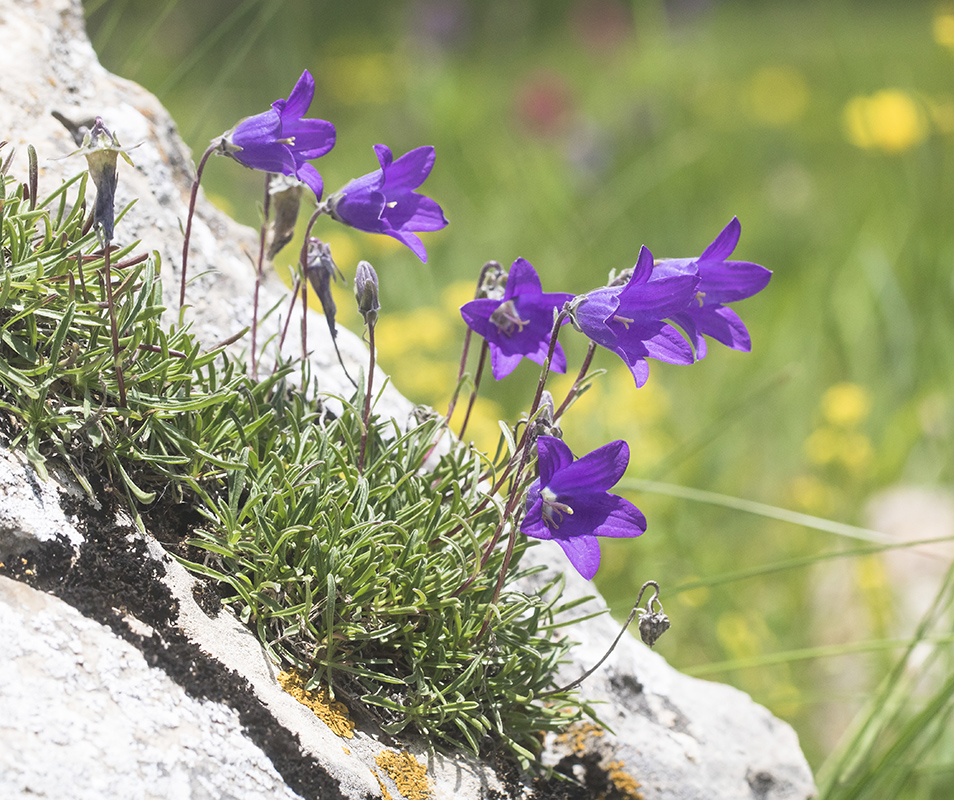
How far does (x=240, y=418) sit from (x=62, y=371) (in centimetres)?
43

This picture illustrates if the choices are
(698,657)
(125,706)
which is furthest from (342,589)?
(698,657)

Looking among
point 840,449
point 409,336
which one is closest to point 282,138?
point 409,336

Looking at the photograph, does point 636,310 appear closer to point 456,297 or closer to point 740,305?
point 456,297

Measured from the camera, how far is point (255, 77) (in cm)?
1126

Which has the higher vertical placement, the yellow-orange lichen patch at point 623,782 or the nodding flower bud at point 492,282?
the nodding flower bud at point 492,282

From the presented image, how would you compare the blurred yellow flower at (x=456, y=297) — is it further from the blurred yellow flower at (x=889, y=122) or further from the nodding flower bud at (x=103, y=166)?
the nodding flower bud at (x=103, y=166)

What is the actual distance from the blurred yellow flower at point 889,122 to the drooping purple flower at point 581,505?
5.51 m

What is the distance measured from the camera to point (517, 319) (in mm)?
2135

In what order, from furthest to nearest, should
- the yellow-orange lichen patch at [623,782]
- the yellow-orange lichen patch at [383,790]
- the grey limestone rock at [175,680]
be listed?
the yellow-orange lichen patch at [623,782] → the yellow-orange lichen patch at [383,790] → the grey limestone rock at [175,680]

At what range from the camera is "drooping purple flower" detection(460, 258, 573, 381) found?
6.89ft

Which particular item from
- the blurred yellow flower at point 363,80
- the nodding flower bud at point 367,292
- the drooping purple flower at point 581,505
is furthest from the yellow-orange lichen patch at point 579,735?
the blurred yellow flower at point 363,80

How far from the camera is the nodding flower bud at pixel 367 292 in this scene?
212cm

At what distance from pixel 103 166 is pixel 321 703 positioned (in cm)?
121

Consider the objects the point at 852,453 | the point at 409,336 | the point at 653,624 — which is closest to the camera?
the point at 653,624
